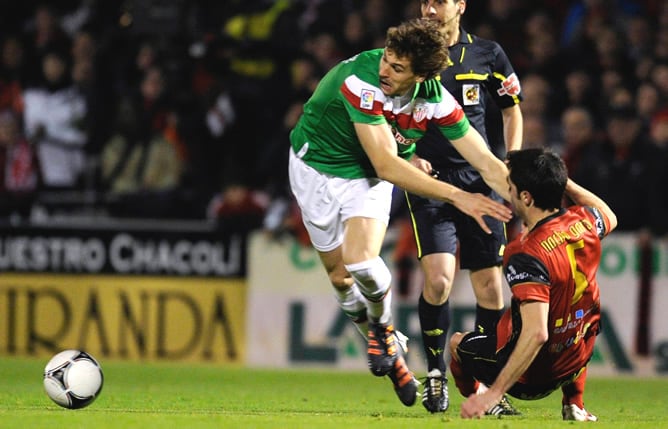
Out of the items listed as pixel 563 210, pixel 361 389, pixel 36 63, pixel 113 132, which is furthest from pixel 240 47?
pixel 563 210

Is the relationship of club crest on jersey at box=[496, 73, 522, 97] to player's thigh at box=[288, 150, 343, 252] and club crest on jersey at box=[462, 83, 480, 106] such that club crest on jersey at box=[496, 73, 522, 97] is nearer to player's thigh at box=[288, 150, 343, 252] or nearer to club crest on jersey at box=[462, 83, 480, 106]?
club crest on jersey at box=[462, 83, 480, 106]

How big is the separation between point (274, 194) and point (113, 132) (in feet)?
7.03

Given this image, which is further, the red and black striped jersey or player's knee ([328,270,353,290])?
player's knee ([328,270,353,290])

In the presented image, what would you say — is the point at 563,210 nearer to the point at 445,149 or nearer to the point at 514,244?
the point at 514,244

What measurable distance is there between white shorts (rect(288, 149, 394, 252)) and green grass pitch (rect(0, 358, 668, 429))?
1.01 metres

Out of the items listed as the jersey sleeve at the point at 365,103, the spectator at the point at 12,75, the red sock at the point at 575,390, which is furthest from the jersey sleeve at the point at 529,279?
the spectator at the point at 12,75

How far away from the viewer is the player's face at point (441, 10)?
7562 millimetres

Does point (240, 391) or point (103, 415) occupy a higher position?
point (103, 415)

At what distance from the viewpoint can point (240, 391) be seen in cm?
920

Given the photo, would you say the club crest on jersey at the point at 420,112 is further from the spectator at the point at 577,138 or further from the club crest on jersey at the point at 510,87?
the spectator at the point at 577,138

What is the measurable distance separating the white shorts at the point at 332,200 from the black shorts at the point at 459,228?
40cm

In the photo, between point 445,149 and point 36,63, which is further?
point 36,63

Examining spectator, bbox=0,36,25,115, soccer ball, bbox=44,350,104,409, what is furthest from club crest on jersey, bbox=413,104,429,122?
spectator, bbox=0,36,25,115

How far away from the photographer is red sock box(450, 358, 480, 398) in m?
7.11
